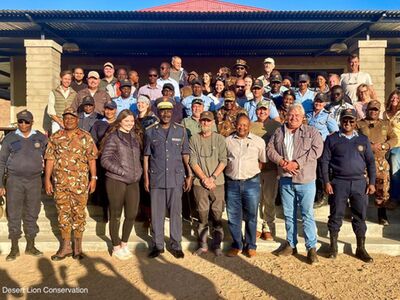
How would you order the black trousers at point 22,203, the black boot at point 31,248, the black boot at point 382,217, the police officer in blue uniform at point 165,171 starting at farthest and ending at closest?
1. the black boot at point 382,217
2. the black boot at point 31,248
3. the black trousers at point 22,203
4. the police officer in blue uniform at point 165,171

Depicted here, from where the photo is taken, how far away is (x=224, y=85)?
6.69 meters

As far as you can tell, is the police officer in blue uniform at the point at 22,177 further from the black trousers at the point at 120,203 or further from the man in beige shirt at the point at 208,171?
the man in beige shirt at the point at 208,171

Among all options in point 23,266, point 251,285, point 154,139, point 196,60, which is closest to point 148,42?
point 196,60

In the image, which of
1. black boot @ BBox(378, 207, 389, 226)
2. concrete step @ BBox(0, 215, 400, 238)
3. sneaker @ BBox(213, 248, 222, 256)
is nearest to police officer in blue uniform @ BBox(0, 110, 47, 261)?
concrete step @ BBox(0, 215, 400, 238)

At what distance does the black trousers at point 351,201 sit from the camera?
4523mm

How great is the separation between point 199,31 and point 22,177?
6.52m

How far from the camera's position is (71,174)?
179 inches

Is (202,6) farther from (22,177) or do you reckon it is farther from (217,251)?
(217,251)

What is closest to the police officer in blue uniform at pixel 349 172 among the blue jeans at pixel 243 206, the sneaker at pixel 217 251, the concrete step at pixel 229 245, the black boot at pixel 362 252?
the black boot at pixel 362 252

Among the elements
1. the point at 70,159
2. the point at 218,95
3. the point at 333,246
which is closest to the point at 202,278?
the point at 333,246

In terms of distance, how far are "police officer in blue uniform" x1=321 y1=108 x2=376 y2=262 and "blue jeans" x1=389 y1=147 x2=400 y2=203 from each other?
39.3 inches

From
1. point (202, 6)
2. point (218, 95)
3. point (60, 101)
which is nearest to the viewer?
point (60, 101)

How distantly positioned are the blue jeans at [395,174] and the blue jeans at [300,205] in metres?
1.67

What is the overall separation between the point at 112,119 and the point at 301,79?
3.10 m
